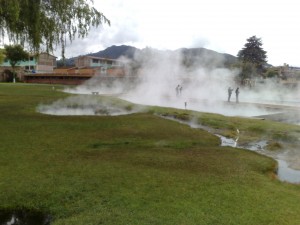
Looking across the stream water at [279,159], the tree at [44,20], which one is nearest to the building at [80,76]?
the tree at [44,20]

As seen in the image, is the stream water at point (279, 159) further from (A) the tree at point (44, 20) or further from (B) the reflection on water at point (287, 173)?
(A) the tree at point (44, 20)

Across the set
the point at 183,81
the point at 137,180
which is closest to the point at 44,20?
the point at 137,180

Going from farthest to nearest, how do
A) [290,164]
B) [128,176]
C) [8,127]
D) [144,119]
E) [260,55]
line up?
[260,55], [144,119], [8,127], [290,164], [128,176]

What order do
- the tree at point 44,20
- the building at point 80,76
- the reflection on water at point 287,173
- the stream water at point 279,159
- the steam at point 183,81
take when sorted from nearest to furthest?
the reflection on water at point 287,173 → the stream water at point 279,159 → the tree at point 44,20 → the steam at point 183,81 → the building at point 80,76

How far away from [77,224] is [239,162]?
608 cm

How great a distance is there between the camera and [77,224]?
232 inches

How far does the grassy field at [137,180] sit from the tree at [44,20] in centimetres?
435

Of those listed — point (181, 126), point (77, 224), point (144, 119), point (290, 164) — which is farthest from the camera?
point (144, 119)

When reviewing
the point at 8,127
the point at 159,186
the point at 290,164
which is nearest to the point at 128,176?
the point at 159,186

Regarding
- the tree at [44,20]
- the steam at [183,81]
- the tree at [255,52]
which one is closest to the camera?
the tree at [44,20]

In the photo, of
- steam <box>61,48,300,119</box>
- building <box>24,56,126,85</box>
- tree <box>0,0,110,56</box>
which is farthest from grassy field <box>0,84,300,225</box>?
building <box>24,56,126,85</box>

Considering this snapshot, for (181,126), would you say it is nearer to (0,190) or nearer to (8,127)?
(8,127)

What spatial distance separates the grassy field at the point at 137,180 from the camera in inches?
250

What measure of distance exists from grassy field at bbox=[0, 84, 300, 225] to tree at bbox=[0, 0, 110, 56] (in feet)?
14.3
